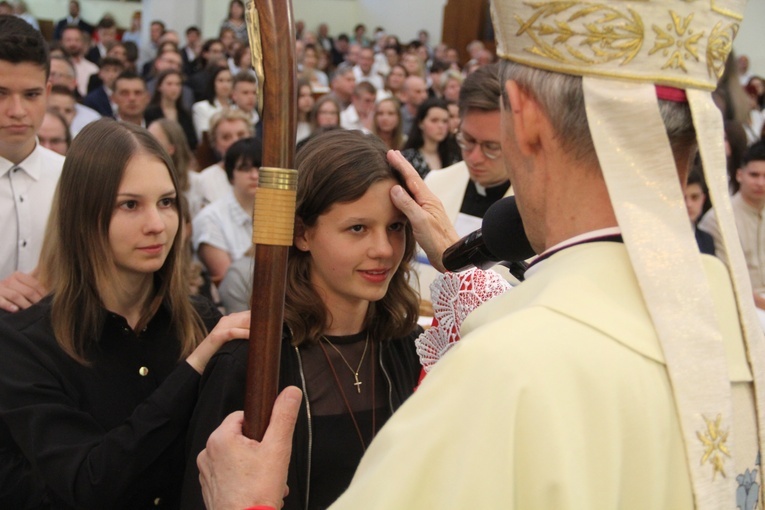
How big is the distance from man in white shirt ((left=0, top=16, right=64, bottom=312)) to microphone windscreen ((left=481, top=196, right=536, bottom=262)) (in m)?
2.15

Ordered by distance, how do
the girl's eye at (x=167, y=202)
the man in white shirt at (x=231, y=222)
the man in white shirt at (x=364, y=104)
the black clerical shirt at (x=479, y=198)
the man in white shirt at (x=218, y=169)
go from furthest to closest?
the man in white shirt at (x=364, y=104), the man in white shirt at (x=218, y=169), the man in white shirt at (x=231, y=222), the black clerical shirt at (x=479, y=198), the girl's eye at (x=167, y=202)

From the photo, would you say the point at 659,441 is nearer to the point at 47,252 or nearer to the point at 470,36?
the point at 47,252

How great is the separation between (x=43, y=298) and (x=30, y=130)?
114cm

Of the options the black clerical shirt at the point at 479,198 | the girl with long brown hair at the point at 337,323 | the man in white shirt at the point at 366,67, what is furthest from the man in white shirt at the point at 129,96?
the man in white shirt at the point at 366,67

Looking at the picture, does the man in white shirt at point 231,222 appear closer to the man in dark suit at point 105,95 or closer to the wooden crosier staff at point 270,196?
the man in dark suit at point 105,95

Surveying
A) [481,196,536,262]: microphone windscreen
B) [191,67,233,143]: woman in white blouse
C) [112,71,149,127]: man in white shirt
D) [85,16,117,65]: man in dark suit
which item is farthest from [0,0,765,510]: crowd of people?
[85,16,117,65]: man in dark suit

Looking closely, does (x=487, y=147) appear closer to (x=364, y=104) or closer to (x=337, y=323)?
(x=337, y=323)

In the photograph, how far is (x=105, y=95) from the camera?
28.7 ft

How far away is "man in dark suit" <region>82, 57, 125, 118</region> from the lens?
8.62 m

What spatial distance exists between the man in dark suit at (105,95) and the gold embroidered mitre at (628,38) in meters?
7.49

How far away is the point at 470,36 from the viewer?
18953mm

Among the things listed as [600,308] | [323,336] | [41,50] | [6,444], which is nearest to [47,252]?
[6,444]

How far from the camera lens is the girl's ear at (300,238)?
7.36ft

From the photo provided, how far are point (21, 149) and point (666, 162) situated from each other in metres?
2.73
